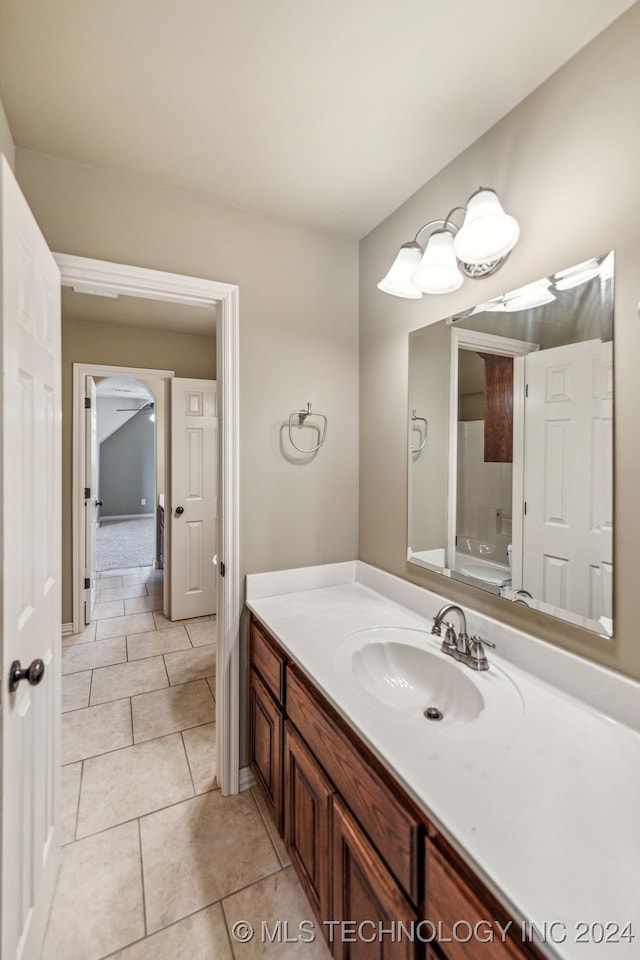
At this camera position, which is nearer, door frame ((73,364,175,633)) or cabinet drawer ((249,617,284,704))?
cabinet drawer ((249,617,284,704))

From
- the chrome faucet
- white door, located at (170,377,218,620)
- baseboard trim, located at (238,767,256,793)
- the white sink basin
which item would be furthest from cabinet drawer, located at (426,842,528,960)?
white door, located at (170,377,218,620)

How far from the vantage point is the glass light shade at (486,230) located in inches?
46.5

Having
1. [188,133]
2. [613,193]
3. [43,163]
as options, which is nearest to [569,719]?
[613,193]

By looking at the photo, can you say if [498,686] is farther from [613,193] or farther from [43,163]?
[43,163]

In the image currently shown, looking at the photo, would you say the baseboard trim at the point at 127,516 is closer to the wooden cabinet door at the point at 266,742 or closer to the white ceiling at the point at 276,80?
the wooden cabinet door at the point at 266,742

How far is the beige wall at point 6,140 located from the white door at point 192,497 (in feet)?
7.25

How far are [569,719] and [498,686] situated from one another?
0.57ft

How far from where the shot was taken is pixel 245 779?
6.04 ft

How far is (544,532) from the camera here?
1.23 m

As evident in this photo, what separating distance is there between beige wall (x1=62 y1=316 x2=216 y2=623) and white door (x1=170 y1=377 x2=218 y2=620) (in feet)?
0.98

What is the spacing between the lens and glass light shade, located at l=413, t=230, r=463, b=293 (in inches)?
53.0

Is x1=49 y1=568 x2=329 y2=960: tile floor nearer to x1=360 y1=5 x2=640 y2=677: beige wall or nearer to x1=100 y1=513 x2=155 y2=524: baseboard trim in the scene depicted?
x1=360 y1=5 x2=640 y2=677: beige wall

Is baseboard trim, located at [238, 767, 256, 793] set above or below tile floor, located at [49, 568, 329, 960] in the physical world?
above

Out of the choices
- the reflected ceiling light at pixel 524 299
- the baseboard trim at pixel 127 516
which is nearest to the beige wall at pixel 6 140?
the reflected ceiling light at pixel 524 299
